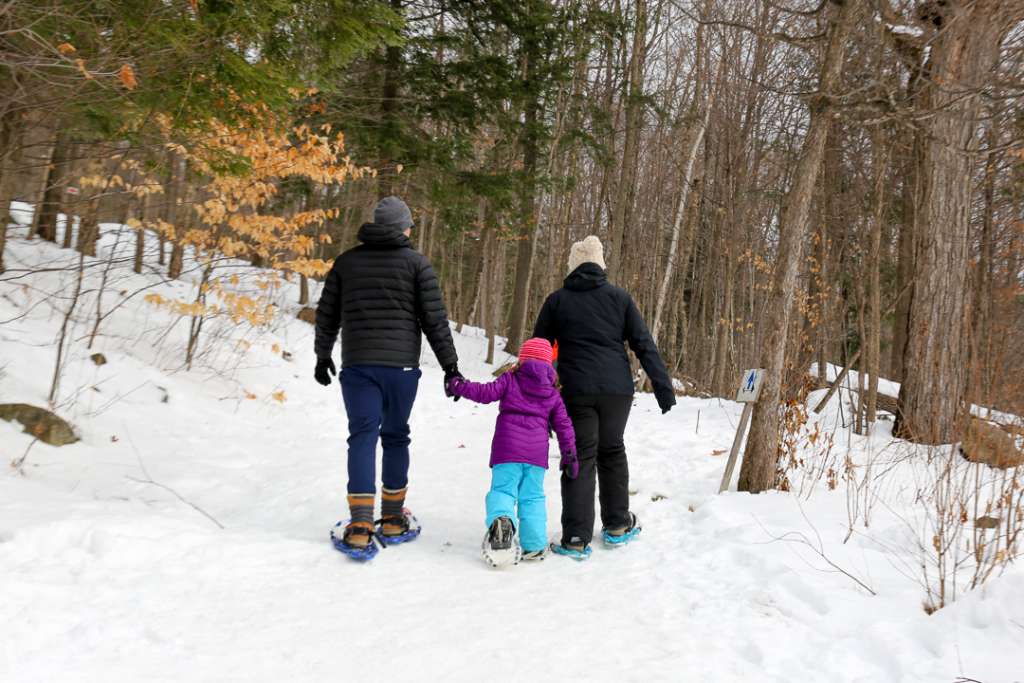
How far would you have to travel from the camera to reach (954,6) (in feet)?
21.9

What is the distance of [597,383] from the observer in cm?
422

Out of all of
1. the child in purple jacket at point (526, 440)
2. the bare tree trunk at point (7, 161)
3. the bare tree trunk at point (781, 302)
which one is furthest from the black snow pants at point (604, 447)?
the bare tree trunk at point (7, 161)

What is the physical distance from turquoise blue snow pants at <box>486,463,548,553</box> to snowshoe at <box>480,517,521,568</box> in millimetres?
74

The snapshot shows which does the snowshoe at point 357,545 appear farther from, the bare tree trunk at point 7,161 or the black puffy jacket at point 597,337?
the bare tree trunk at point 7,161

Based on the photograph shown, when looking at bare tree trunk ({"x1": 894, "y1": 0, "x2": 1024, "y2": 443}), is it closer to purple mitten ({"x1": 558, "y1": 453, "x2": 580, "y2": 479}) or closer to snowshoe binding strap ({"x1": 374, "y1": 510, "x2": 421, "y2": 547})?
purple mitten ({"x1": 558, "y1": 453, "x2": 580, "y2": 479})

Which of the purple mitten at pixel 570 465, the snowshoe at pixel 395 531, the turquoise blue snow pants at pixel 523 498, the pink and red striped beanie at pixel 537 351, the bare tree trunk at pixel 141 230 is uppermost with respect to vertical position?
the bare tree trunk at pixel 141 230

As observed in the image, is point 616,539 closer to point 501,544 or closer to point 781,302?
point 501,544

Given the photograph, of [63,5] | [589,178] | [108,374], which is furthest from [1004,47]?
[589,178]

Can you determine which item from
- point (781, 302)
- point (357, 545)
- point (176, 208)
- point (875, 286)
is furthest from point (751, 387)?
point (176, 208)

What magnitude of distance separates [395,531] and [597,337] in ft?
6.00

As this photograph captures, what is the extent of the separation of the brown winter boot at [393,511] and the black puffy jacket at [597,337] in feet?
4.24

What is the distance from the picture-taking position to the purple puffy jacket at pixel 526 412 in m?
3.99

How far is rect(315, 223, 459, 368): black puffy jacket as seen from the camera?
3.97 metres

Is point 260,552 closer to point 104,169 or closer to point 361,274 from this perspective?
point 361,274
